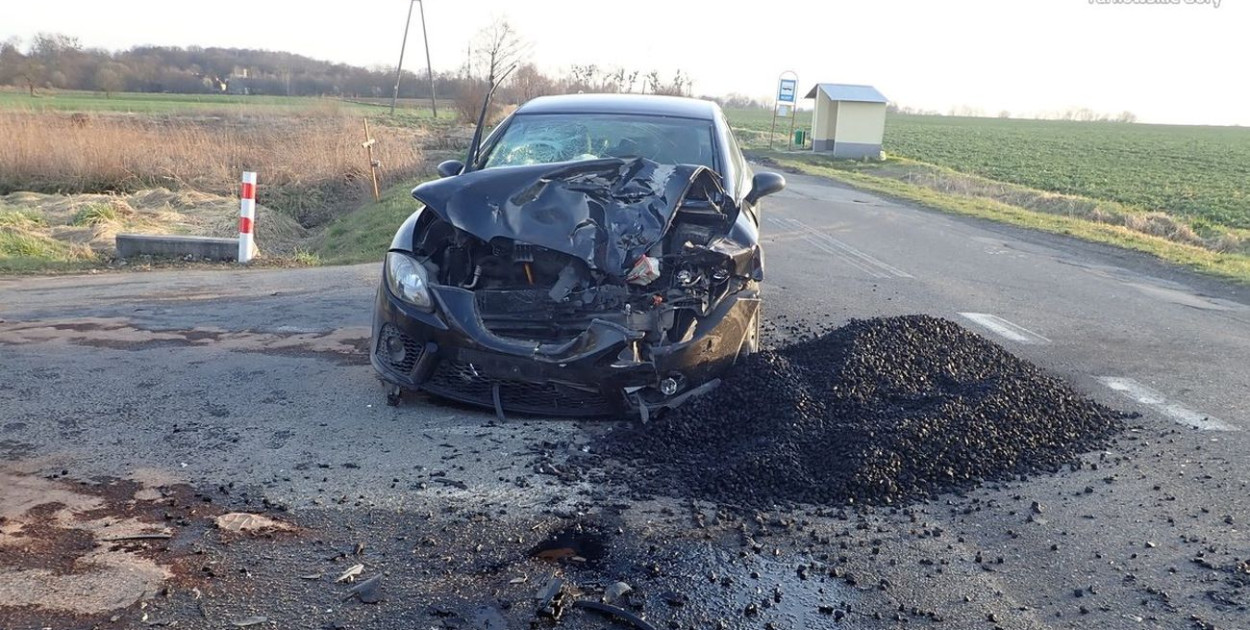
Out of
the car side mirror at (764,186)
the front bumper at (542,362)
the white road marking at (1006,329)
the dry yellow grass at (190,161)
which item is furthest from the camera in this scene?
the dry yellow grass at (190,161)

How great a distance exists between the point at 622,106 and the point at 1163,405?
4205 millimetres

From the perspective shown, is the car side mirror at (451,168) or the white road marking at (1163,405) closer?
the white road marking at (1163,405)

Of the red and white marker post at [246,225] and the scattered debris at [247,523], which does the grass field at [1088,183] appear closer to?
the red and white marker post at [246,225]

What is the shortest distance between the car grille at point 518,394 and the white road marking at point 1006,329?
177 inches

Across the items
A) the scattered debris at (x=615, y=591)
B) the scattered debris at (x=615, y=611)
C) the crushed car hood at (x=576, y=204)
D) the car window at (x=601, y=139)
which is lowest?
the scattered debris at (x=615, y=611)

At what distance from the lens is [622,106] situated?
7.29 meters

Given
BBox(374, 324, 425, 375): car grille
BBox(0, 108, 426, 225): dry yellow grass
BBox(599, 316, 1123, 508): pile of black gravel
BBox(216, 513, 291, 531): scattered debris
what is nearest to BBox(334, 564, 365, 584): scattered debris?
BBox(216, 513, 291, 531): scattered debris

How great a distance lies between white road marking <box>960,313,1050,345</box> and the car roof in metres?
3.16

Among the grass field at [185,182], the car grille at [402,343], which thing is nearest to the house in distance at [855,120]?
the grass field at [185,182]

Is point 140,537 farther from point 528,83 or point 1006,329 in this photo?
point 528,83

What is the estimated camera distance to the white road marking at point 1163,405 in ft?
19.2

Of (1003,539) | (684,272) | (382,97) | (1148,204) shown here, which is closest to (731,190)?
(684,272)

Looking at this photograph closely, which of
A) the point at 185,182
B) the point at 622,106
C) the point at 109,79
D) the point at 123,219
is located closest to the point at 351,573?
the point at 622,106

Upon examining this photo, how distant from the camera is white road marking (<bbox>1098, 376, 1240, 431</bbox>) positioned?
586 cm
